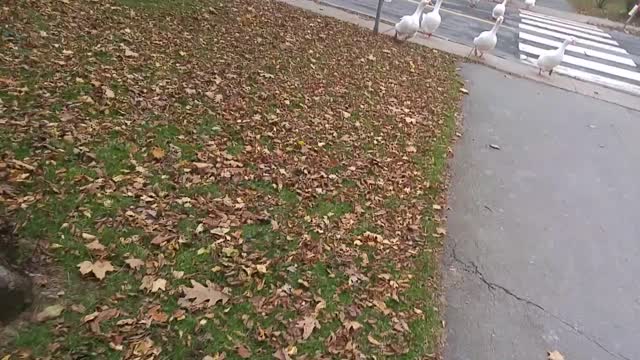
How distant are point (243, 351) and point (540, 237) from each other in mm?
3455

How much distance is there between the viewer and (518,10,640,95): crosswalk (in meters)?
12.4

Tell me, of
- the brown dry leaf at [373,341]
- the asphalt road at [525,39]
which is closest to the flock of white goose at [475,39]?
the asphalt road at [525,39]

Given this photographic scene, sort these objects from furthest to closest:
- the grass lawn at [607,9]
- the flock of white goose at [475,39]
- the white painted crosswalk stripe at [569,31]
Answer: the grass lawn at [607,9]
the white painted crosswalk stripe at [569,31]
the flock of white goose at [475,39]

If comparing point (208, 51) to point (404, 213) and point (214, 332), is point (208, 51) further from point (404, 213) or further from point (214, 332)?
point (214, 332)

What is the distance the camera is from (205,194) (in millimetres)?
4258

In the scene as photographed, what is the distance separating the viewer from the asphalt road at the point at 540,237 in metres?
4.07

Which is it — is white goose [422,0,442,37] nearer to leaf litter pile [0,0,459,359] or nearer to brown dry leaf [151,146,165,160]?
leaf litter pile [0,0,459,359]

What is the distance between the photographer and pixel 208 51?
22.7 feet

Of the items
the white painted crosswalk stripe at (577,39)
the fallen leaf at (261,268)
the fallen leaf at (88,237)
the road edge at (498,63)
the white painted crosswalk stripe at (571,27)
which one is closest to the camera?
the fallen leaf at (88,237)

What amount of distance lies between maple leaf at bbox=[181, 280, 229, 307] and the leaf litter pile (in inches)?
0.4

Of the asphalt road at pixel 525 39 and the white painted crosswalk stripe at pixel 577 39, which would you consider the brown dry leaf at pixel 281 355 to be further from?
the white painted crosswalk stripe at pixel 577 39

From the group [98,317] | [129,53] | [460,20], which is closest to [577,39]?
[460,20]

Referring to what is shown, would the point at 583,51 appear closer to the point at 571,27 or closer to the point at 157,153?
the point at 571,27

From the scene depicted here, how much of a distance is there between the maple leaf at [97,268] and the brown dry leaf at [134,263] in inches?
4.0
